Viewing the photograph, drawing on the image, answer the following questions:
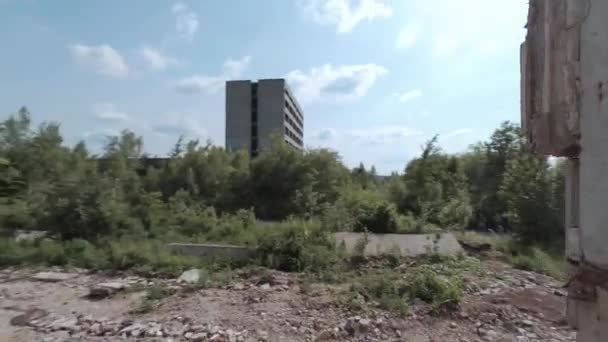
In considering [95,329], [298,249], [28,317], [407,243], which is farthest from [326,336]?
[407,243]

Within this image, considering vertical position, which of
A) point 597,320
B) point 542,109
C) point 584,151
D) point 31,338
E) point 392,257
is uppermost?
point 542,109

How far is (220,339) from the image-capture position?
4285mm

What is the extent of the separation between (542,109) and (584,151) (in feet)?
1.17

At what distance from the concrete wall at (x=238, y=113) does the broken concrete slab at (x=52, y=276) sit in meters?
34.4

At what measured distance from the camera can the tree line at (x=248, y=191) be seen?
8.70 m

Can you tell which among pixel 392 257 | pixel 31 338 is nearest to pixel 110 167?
pixel 31 338

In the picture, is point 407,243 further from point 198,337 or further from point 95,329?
point 95,329

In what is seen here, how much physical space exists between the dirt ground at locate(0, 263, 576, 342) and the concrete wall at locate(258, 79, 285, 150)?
35.4 m

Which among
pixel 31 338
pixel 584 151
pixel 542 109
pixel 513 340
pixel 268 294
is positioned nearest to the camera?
pixel 584 151

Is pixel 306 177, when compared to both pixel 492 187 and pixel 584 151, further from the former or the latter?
pixel 584 151

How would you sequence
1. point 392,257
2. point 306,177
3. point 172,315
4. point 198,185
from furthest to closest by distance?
point 198,185
point 306,177
point 392,257
point 172,315

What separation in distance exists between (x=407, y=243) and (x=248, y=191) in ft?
24.4

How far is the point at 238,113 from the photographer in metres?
41.0

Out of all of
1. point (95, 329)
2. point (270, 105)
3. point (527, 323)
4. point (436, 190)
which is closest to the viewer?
point (527, 323)
